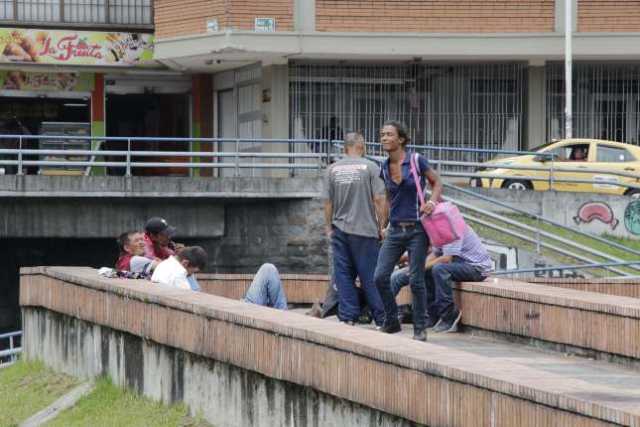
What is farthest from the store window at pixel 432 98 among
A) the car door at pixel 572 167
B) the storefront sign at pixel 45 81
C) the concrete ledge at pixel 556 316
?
the concrete ledge at pixel 556 316

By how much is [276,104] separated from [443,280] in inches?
879

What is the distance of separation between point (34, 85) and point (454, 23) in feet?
32.8

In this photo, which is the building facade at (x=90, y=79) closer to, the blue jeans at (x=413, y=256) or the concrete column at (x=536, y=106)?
the concrete column at (x=536, y=106)

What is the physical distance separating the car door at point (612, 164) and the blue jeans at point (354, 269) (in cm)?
1573

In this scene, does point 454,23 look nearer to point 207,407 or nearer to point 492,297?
point 492,297

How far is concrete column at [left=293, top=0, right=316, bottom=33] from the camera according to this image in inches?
1334

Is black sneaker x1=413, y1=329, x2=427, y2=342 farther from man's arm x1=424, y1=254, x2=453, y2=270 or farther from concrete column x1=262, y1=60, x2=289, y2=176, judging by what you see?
concrete column x1=262, y1=60, x2=289, y2=176

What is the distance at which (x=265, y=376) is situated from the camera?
9.53 metres

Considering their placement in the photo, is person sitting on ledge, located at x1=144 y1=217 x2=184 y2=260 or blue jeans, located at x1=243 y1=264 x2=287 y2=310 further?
person sitting on ledge, located at x1=144 y1=217 x2=184 y2=260

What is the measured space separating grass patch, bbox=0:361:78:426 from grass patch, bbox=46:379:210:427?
0.67m

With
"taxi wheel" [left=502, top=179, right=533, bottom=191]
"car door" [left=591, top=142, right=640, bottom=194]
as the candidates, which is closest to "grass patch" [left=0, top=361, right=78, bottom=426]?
"taxi wheel" [left=502, top=179, right=533, bottom=191]

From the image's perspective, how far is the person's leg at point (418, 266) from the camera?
11766 mm

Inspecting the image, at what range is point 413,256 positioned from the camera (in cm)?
1181

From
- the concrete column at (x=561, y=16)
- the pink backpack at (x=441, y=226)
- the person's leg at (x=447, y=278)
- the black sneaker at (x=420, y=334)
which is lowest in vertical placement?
the black sneaker at (x=420, y=334)
